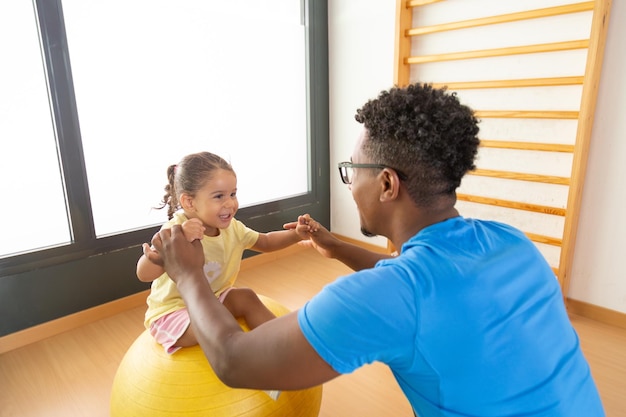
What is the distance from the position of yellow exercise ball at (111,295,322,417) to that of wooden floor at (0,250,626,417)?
0.50 m

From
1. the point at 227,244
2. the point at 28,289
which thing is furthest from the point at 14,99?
the point at 227,244

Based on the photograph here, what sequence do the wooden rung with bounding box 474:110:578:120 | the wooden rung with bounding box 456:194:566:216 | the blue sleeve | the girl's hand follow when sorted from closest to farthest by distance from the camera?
the blue sleeve, the girl's hand, the wooden rung with bounding box 474:110:578:120, the wooden rung with bounding box 456:194:566:216

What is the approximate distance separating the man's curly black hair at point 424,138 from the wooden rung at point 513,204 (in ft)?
5.66

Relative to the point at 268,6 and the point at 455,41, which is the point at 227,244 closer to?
the point at 455,41

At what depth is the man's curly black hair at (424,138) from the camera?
0.88 metres

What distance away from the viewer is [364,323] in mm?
684

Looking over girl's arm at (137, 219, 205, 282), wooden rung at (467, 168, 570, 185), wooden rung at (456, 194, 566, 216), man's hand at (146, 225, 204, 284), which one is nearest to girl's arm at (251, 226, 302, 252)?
girl's arm at (137, 219, 205, 282)

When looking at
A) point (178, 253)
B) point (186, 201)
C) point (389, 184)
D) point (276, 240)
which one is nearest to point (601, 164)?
point (276, 240)

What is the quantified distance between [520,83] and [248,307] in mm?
1953

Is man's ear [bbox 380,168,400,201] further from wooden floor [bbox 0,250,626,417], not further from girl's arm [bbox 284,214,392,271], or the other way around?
wooden floor [bbox 0,250,626,417]

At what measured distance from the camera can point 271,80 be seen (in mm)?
3227

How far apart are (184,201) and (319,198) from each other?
86.7 inches

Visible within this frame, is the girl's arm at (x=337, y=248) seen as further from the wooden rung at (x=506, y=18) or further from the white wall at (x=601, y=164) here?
the wooden rung at (x=506, y=18)

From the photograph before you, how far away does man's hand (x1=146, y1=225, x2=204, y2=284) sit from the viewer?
1.03 meters
